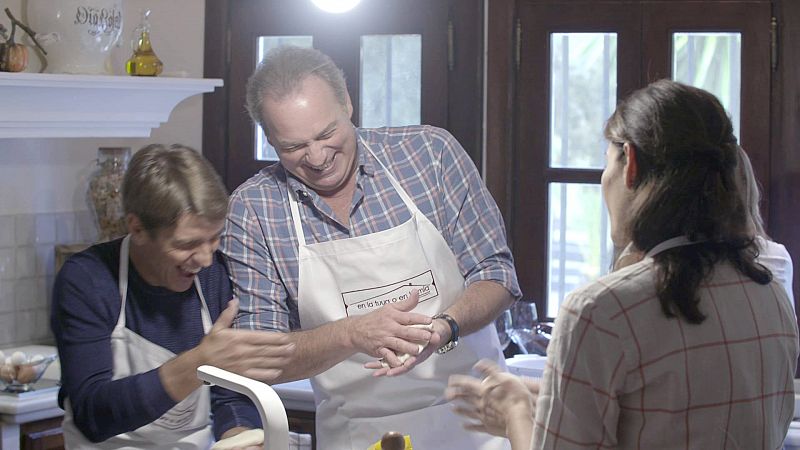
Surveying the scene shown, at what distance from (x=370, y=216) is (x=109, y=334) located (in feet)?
2.04

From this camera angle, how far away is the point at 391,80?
391 cm

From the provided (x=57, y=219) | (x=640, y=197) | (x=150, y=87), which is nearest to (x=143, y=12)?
(x=150, y=87)

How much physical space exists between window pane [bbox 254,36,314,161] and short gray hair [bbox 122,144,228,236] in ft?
6.47

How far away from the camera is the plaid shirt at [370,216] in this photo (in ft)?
7.50

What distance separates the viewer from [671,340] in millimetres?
1472

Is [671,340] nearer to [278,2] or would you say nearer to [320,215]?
[320,215]

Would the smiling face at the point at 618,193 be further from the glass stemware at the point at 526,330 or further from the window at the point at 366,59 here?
the window at the point at 366,59

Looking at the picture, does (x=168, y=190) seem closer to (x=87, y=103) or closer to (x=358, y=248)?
(x=358, y=248)

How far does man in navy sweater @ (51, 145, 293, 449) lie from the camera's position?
6.53 ft

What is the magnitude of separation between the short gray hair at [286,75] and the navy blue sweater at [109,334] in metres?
0.38

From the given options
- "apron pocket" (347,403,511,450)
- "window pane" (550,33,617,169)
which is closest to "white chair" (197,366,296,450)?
"apron pocket" (347,403,511,450)

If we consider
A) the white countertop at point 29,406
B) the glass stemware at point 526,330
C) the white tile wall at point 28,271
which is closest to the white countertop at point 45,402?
the white countertop at point 29,406

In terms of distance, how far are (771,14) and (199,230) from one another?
221 centimetres

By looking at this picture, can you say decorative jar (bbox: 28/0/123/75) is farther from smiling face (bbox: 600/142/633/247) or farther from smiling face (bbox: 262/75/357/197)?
smiling face (bbox: 600/142/633/247)
